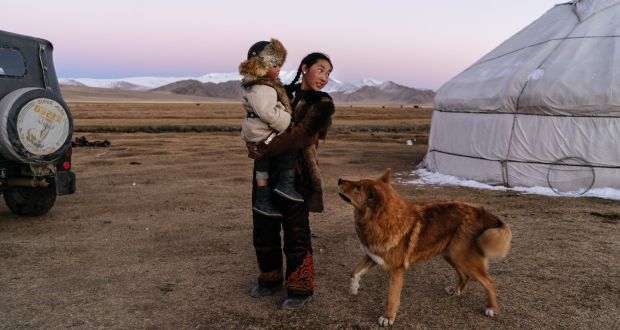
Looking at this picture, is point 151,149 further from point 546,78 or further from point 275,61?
point 275,61

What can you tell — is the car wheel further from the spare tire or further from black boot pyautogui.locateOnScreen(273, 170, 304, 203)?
black boot pyautogui.locateOnScreen(273, 170, 304, 203)

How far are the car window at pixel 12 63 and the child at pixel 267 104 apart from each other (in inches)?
165

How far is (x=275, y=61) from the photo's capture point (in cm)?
329

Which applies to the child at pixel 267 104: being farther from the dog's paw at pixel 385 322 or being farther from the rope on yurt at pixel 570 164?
the rope on yurt at pixel 570 164

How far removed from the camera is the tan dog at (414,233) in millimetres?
3285

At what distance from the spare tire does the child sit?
3280 mm

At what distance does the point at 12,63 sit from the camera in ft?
19.2

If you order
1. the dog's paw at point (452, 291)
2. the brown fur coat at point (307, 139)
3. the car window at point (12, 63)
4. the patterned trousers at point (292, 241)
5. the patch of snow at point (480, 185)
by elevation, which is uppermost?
the car window at point (12, 63)

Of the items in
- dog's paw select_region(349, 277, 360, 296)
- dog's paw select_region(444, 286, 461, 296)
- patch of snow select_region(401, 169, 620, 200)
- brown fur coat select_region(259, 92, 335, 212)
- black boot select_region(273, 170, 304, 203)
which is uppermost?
Result: brown fur coat select_region(259, 92, 335, 212)

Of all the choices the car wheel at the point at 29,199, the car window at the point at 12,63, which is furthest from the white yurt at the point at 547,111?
the car window at the point at 12,63

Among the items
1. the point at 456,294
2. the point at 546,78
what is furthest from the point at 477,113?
the point at 456,294

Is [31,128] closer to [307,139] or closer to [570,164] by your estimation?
[307,139]

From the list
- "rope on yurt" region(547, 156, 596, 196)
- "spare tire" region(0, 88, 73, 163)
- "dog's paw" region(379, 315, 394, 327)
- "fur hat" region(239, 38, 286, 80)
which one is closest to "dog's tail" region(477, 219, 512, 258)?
"dog's paw" region(379, 315, 394, 327)

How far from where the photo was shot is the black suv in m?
5.14
